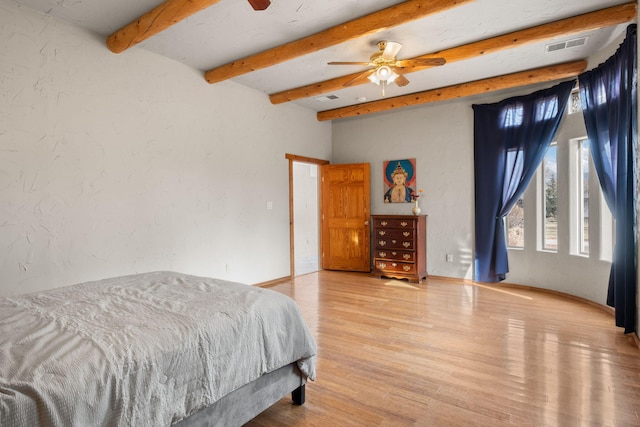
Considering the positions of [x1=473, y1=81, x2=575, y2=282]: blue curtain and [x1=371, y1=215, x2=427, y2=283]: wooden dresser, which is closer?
[x1=473, y1=81, x2=575, y2=282]: blue curtain

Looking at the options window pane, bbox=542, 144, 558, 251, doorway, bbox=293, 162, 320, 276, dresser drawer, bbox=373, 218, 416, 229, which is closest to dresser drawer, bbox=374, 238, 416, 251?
dresser drawer, bbox=373, 218, 416, 229

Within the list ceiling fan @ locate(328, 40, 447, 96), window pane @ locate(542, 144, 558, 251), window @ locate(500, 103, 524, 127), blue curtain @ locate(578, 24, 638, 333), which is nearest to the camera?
blue curtain @ locate(578, 24, 638, 333)

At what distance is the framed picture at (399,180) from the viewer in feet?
19.3

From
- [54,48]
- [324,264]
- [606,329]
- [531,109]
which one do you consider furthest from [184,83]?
[606,329]

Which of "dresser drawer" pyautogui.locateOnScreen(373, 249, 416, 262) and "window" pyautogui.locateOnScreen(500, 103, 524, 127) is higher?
"window" pyautogui.locateOnScreen(500, 103, 524, 127)

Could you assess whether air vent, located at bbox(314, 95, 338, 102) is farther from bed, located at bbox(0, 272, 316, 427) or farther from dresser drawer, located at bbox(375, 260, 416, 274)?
bed, located at bbox(0, 272, 316, 427)

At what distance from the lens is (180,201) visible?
4.09m

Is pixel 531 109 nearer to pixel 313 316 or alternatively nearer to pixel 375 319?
pixel 375 319

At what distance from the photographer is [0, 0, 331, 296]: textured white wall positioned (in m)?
2.88

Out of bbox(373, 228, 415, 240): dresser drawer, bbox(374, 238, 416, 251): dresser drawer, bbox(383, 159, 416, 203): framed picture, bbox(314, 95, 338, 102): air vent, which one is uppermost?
bbox(314, 95, 338, 102): air vent

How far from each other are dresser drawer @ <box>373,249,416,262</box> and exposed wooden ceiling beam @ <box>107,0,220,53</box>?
4.23 metres

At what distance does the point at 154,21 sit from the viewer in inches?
115

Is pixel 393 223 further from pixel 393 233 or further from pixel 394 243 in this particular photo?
pixel 394 243

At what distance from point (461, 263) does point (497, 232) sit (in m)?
0.74
